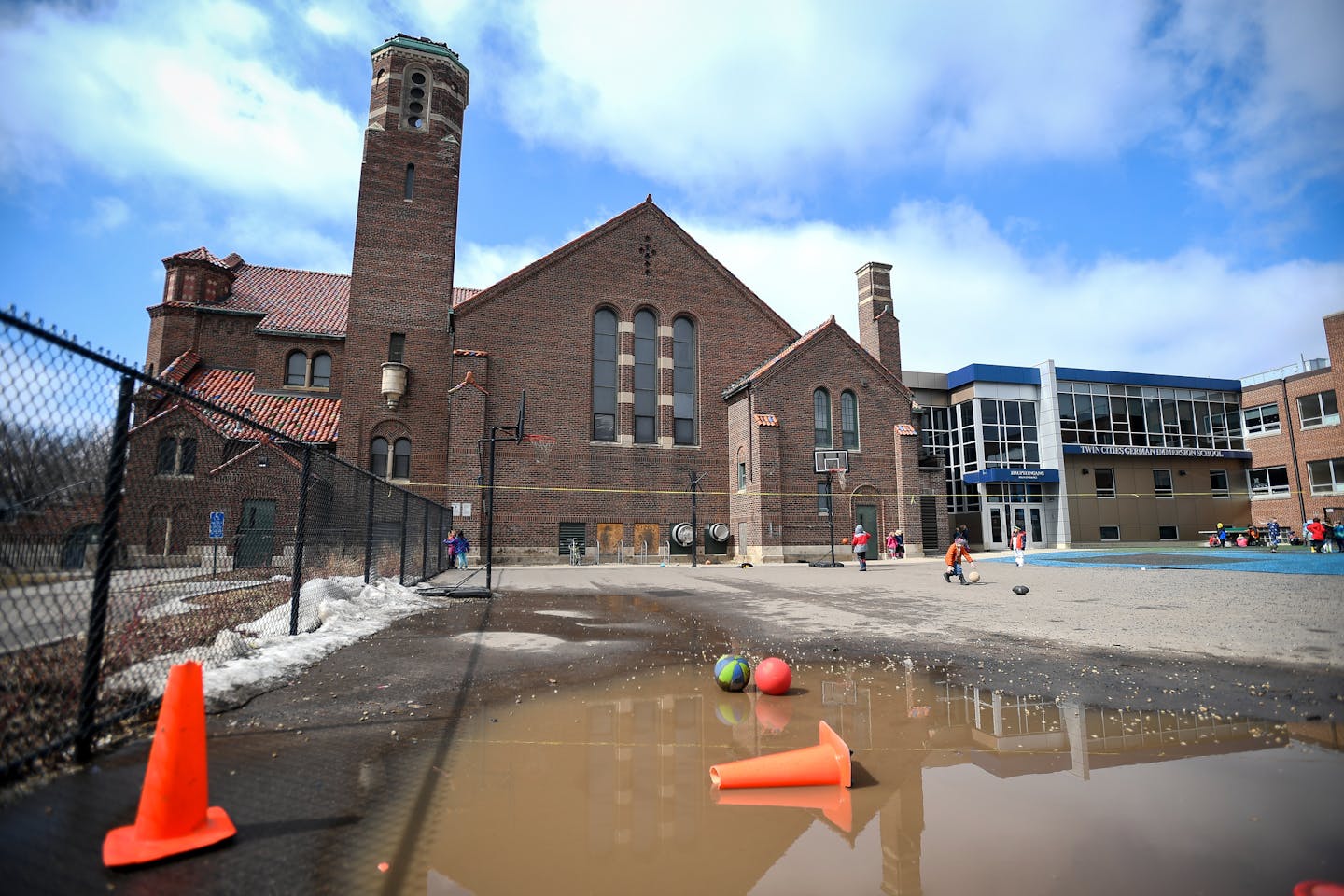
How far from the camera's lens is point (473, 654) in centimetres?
721

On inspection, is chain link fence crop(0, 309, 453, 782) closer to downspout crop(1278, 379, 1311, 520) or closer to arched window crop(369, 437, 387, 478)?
arched window crop(369, 437, 387, 478)

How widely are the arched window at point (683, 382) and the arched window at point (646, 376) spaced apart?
862 mm

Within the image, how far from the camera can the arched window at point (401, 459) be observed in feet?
84.6

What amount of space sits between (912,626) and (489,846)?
7858 millimetres

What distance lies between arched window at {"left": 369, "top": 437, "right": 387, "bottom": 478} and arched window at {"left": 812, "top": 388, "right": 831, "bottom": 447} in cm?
1898

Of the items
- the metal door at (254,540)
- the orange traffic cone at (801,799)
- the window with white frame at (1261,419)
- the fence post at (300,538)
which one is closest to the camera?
the orange traffic cone at (801,799)

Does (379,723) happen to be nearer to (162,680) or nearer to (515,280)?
(162,680)

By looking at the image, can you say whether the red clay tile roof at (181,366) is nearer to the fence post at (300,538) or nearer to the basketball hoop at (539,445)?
the basketball hoop at (539,445)

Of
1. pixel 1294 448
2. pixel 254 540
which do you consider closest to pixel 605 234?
pixel 254 540

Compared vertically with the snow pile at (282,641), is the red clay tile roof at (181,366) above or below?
above

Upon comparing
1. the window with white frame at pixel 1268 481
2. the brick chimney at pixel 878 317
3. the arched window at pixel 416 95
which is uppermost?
the arched window at pixel 416 95

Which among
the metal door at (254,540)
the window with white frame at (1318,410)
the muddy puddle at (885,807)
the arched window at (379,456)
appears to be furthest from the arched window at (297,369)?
the window with white frame at (1318,410)

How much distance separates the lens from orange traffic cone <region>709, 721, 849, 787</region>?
3531mm

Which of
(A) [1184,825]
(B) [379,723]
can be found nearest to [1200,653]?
(A) [1184,825]
